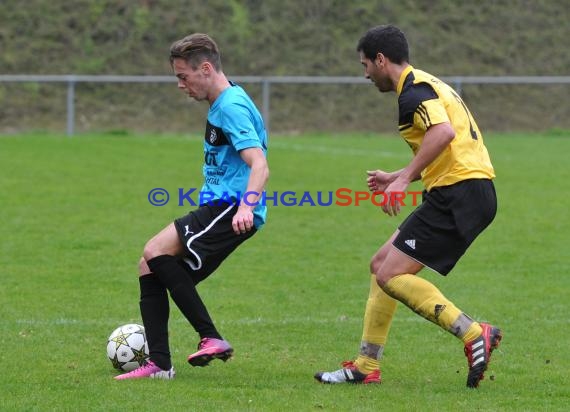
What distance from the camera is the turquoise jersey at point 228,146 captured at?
5637 millimetres

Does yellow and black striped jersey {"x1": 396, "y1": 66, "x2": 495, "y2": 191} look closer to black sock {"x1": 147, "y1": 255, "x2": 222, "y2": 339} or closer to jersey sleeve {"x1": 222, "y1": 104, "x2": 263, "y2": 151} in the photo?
jersey sleeve {"x1": 222, "y1": 104, "x2": 263, "y2": 151}

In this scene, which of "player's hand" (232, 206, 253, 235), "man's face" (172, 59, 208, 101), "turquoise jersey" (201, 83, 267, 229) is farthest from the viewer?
"man's face" (172, 59, 208, 101)

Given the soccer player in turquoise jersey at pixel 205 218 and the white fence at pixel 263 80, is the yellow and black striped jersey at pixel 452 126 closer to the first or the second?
the soccer player in turquoise jersey at pixel 205 218

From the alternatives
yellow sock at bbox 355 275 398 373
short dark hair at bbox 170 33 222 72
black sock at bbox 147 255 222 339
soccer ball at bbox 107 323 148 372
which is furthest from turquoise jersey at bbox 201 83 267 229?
soccer ball at bbox 107 323 148 372

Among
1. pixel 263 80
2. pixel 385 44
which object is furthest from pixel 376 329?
pixel 263 80

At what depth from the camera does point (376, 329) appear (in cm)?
588

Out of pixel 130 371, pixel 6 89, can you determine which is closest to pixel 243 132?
pixel 130 371

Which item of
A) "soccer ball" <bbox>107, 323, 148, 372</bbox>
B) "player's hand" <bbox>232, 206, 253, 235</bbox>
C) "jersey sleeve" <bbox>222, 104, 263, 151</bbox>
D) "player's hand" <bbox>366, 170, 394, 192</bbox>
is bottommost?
"soccer ball" <bbox>107, 323, 148, 372</bbox>

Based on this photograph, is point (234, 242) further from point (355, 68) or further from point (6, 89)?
point (355, 68)

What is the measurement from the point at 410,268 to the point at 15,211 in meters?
8.44

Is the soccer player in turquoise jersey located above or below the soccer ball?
above

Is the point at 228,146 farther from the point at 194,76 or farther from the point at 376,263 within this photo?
the point at 376,263

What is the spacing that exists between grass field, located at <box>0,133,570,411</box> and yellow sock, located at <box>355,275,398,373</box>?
153 millimetres

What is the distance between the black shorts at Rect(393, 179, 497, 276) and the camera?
5.57m
